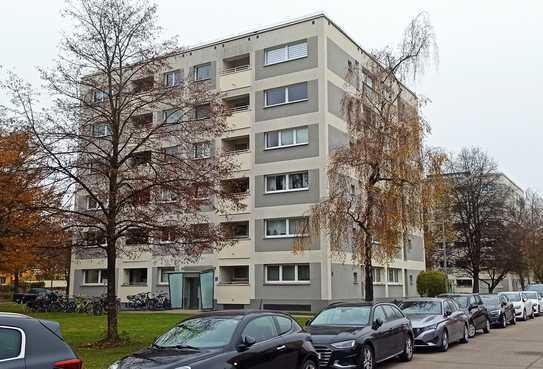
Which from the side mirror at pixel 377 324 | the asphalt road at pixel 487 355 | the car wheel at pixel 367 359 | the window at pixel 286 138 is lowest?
the asphalt road at pixel 487 355

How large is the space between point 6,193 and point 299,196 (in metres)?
21.7

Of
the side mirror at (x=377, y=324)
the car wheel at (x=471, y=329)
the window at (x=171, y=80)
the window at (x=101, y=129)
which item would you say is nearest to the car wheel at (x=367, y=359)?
the side mirror at (x=377, y=324)

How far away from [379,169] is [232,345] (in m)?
14.0

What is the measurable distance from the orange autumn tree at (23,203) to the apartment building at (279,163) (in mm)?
18509

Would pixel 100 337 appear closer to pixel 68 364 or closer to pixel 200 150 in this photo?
pixel 200 150

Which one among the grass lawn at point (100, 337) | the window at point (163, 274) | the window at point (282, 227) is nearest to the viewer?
the grass lawn at point (100, 337)

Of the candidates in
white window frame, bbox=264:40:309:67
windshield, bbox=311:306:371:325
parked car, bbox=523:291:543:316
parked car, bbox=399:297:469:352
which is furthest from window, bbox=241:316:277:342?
parked car, bbox=523:291:543:316

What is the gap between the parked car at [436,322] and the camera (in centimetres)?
1562

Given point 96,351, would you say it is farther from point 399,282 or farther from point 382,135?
Result: point 399,282

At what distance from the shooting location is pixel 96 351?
1488cm

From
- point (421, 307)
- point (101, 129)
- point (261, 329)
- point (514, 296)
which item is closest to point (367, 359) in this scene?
point (261, 329)

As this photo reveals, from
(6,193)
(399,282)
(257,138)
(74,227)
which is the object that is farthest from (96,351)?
(399,282)

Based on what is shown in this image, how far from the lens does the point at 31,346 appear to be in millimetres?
5652

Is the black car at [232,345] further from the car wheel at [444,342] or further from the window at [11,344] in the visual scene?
the car wheel at [444,342]
